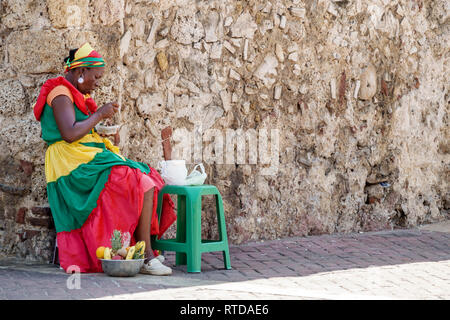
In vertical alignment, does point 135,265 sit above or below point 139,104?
below

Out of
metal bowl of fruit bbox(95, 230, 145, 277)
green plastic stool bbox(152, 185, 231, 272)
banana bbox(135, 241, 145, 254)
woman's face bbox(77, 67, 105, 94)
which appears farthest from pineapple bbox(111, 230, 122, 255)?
woman's face bbox(77, 67, 105, 94)

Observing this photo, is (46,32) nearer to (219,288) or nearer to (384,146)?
(219,288)

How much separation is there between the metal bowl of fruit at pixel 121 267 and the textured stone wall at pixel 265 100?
2.43 feet

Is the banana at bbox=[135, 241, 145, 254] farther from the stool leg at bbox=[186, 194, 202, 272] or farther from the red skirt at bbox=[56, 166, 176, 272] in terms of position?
the stool leg at bbox=[186, 194, 202, 272]

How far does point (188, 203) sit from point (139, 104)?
106 centimetres

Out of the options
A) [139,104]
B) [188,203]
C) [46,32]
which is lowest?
[188,203]

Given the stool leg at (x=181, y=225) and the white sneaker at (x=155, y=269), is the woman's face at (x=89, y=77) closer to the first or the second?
the stool leg at (x=181, y=225)

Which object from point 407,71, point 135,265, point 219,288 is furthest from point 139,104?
point 407,71

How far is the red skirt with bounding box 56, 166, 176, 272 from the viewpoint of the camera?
473cm

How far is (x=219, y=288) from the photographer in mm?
4180

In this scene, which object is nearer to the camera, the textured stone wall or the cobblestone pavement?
the cobblestone pavement

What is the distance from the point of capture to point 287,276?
479 cm

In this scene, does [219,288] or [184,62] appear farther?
[184,62]

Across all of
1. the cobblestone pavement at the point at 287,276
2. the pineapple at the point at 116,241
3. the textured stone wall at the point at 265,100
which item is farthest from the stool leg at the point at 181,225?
the pineapple at the point at 116,241
